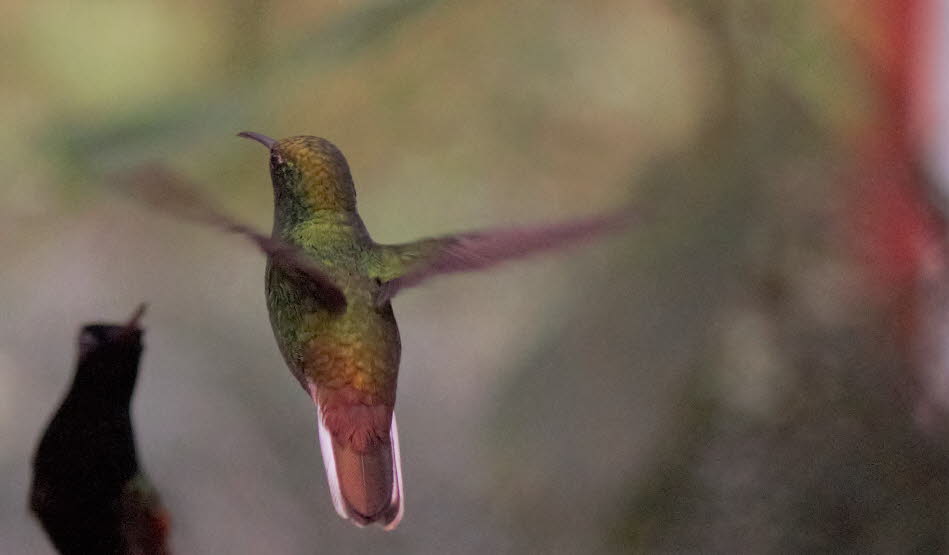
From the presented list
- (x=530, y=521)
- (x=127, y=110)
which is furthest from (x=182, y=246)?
(x=530, y=521)

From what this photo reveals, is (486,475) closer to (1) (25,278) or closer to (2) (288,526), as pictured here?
(2) (288,526)

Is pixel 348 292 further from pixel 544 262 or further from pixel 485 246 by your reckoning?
pixel 544 262

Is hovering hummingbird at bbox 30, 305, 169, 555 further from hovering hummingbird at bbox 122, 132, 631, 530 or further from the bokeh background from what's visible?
the bokeh background

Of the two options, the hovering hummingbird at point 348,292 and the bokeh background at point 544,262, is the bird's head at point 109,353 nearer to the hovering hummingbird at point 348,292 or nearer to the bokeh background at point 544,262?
the hovering hummingbird at point 348,292

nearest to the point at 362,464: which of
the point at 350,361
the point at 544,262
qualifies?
the point at 350,361

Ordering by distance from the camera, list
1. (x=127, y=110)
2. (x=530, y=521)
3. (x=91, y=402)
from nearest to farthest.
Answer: (x=91, y=402) → (x=127, y=110) → (x=530, y=521)

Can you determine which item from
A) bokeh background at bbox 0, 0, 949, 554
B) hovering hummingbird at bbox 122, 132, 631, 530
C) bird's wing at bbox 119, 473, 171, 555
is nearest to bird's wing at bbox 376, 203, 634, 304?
hovering hummingbird at bbox 122, 132, 631, 530
